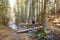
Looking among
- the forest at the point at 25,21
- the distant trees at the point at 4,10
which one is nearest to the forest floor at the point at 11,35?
the forest at the point at 25,21

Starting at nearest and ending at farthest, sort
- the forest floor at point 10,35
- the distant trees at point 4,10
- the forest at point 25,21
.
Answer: the forest floor at point 10,35, the forest at point 25,21, the distant trees at point 4,10

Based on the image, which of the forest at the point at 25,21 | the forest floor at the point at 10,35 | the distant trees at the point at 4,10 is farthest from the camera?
the distant trees at the point at 4,10

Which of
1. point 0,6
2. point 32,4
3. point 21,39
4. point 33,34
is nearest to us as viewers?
point 21,39

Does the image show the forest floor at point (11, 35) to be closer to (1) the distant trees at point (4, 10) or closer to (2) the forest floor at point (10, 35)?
(2) the forest floor at point (10, 35)

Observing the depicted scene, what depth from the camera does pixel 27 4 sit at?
7035 millimetres

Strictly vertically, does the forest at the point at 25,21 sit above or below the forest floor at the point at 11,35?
above

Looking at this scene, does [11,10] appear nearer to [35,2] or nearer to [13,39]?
[35,2]

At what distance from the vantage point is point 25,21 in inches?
275

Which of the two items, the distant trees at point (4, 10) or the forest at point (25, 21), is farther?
the distant trees at point (4, 10)

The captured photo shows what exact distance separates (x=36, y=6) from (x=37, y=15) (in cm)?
46

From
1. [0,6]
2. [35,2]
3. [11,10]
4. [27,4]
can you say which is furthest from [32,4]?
[0,6]

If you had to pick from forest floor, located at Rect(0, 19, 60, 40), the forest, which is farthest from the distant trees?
forest floor, located at Rect(0, 19, 60, 40)

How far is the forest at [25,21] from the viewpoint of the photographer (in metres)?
5.70

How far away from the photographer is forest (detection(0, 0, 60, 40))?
570 cm
